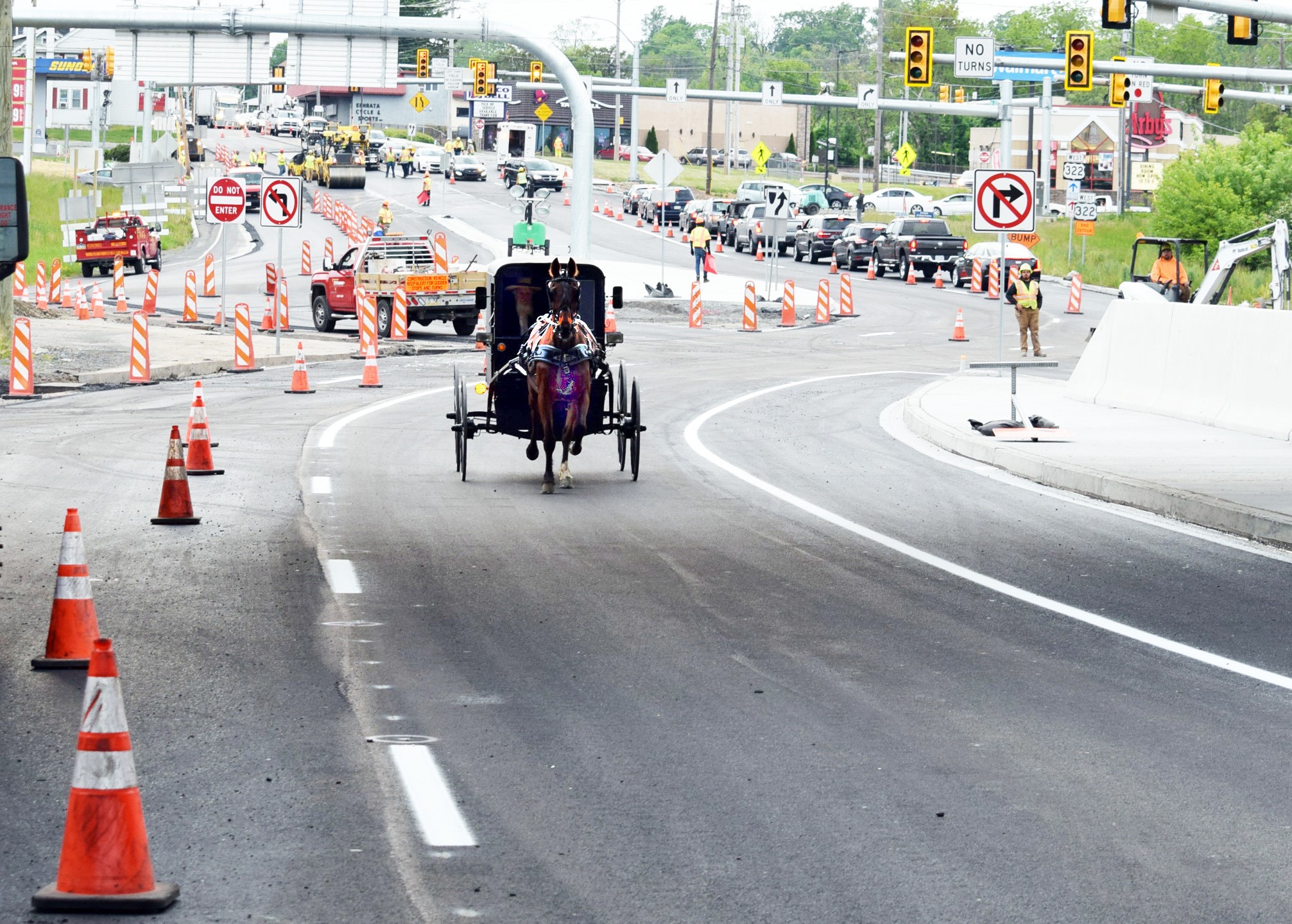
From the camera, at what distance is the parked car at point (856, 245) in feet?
199

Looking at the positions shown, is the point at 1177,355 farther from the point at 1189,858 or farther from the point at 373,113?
the point at 373,113

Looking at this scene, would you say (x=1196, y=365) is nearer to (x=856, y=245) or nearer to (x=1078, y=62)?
(x=1078, y=62)

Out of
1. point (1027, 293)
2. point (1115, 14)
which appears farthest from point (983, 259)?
point (1115, 14)

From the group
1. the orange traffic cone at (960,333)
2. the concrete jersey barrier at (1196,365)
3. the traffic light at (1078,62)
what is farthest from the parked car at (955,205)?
the concrete jersey barrier at (1196,365)

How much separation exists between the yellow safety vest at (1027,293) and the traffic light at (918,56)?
714 centimetres

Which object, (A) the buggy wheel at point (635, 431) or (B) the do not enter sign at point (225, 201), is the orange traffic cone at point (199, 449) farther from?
(B) the do not enter sign at point (225, 201)

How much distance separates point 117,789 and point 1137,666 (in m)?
5.55

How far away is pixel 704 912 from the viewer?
5.51 metres

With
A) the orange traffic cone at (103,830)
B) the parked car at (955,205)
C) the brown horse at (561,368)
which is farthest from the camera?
the parked car at (955,205)

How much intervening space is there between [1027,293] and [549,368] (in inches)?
800

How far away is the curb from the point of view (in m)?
14.0

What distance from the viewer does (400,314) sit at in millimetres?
36594

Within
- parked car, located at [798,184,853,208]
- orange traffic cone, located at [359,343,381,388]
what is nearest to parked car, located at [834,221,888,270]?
parked car, located at [798,184,853,208]

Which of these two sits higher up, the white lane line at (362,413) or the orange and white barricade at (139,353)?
the orange and white barricade at (139,353)
